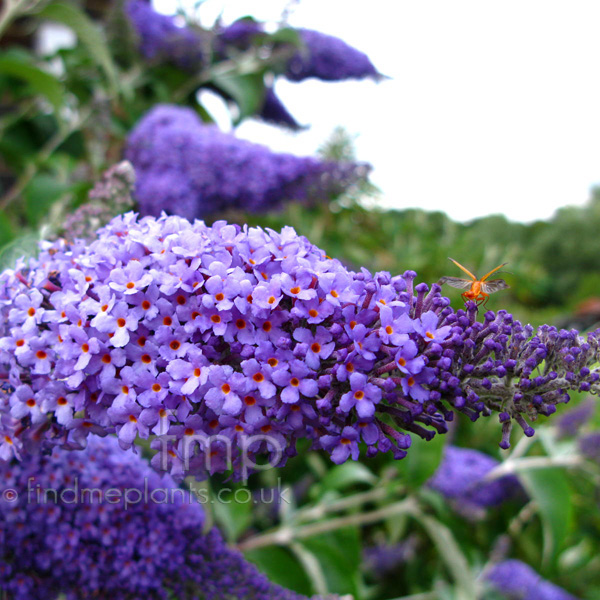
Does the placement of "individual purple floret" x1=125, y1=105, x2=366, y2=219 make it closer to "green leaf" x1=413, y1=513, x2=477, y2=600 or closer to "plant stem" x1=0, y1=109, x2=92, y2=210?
"plant stem" x1=0, y1=109, x2=92, y2=210

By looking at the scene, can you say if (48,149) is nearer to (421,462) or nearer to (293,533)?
(293,533)

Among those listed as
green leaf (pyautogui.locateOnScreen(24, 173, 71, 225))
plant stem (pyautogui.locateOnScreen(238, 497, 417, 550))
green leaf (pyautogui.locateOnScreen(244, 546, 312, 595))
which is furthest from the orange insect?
green leaf (pyautogui.locateOnScreen(24, 173, 71, 225))

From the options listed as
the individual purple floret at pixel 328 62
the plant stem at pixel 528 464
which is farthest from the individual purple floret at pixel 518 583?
the individual purple floret at pixel 328 62

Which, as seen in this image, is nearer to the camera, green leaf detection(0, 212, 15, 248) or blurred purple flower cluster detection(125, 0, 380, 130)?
green leaf detection(0, 212, 15, 248)

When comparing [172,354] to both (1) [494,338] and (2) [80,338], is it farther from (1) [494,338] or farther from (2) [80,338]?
(1) [494,338]

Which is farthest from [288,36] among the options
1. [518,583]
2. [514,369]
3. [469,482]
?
[518,583]

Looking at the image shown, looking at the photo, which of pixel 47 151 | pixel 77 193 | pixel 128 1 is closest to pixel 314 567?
pixel 77 193
